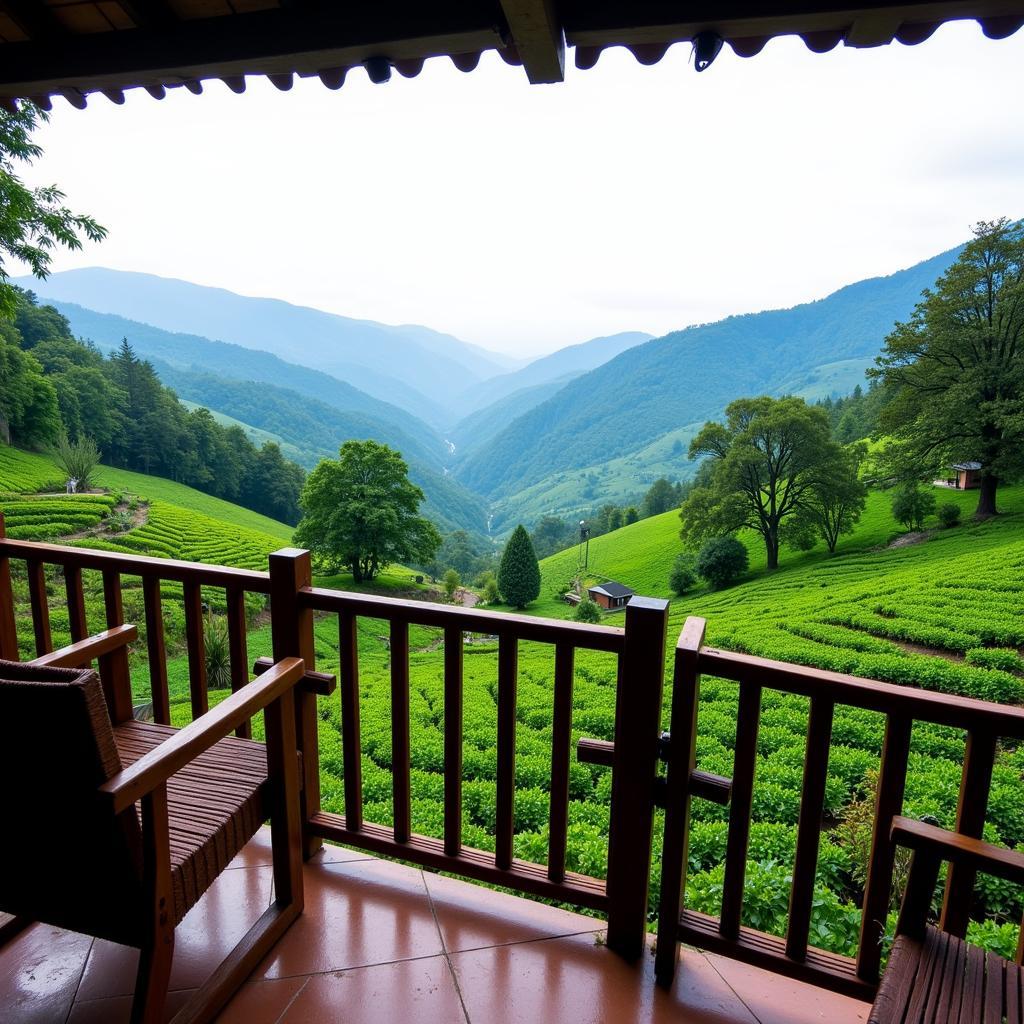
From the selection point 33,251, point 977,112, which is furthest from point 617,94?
point 33,251

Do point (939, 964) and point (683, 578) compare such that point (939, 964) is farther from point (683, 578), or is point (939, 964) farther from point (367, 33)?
point (683, 578)

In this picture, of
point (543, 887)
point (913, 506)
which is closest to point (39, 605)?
point (543, 887)

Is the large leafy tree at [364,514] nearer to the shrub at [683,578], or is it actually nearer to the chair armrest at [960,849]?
the shrub at [683,578]

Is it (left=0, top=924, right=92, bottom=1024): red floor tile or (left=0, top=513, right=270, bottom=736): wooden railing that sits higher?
(left=0, top=513, right=270, bottom=736): wooden railing

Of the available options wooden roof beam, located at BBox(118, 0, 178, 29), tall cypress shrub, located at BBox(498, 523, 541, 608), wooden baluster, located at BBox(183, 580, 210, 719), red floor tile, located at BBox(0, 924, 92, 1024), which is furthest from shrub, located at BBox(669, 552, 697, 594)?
wooden roof beam, located at BBox(118, 0, 178, 29)

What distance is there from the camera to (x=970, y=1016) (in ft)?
3.22

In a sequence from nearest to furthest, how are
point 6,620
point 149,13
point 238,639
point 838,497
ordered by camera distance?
point 149,13
point 238,639
point 6,620
point 838,497

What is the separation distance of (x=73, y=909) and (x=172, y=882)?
7.7 inches

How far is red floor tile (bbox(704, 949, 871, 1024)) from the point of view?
1.49m

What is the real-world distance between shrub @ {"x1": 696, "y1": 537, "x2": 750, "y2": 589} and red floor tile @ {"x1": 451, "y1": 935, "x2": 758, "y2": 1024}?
25378mm

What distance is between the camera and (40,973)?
1.55 m

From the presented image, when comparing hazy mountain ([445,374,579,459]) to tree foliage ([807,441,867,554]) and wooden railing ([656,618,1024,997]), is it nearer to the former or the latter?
tree foliage ([807,441,867,554])

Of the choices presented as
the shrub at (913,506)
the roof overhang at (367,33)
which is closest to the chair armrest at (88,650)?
the roof overhang at (367,33)

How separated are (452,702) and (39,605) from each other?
1.82 meters
